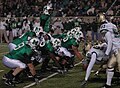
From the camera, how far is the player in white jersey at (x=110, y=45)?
26.6ft

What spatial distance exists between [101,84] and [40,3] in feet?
65.0

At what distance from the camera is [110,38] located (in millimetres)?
8109

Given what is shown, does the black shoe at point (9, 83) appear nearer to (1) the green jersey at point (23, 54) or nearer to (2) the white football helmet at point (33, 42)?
(1) the green jersey at point (23, 54)

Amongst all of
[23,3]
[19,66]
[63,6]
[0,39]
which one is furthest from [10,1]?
[19,66]

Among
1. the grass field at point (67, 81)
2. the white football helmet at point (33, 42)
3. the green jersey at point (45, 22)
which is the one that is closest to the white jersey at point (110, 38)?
the grass field at point (67, 81)

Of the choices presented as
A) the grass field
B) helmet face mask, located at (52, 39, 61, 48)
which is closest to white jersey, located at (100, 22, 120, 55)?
the grass field

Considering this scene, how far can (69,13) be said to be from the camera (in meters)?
25.5

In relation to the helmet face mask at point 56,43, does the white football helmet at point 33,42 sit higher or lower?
higher

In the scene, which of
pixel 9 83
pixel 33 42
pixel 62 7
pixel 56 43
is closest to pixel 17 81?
pixel 9 83

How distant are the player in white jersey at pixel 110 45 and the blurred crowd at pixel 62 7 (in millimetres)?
15750

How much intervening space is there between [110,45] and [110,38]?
0.48 feet

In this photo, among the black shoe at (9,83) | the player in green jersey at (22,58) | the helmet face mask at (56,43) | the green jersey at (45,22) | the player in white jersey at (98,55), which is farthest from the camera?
the helmet face mask at (56,43)

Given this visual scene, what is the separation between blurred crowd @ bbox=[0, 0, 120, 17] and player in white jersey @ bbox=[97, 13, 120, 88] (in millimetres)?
15750

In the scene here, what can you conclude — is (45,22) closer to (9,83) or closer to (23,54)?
(23,54)
